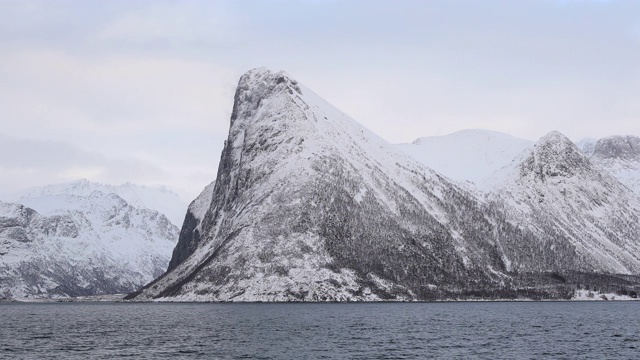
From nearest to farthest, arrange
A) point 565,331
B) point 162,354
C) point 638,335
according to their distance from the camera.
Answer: point 162,354, point 638,335, point 565,331

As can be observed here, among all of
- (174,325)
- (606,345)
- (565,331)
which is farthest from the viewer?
(174,325)

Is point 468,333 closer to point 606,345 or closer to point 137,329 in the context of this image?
point 606,345

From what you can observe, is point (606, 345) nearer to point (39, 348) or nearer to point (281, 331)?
point (281, 331)

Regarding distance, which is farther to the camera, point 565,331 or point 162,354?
point 565,331

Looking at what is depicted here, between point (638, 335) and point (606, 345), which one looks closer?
point (606, 345)

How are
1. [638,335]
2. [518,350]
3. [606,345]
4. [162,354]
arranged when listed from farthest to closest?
[638,335] → [606,345] → [518,350] → [162,354]

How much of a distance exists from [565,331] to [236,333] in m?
66.9

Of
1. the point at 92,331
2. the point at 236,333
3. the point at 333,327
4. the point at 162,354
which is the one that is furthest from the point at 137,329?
the point at 162,354

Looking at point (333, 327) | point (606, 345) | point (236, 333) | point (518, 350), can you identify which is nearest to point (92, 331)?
point (236, 333)

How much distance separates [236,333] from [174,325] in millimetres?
31023

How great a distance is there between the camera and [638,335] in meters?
156

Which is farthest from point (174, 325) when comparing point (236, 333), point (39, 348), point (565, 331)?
point (565, 331)

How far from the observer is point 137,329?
560ft

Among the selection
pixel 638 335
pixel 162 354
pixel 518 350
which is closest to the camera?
pixel 162 354
